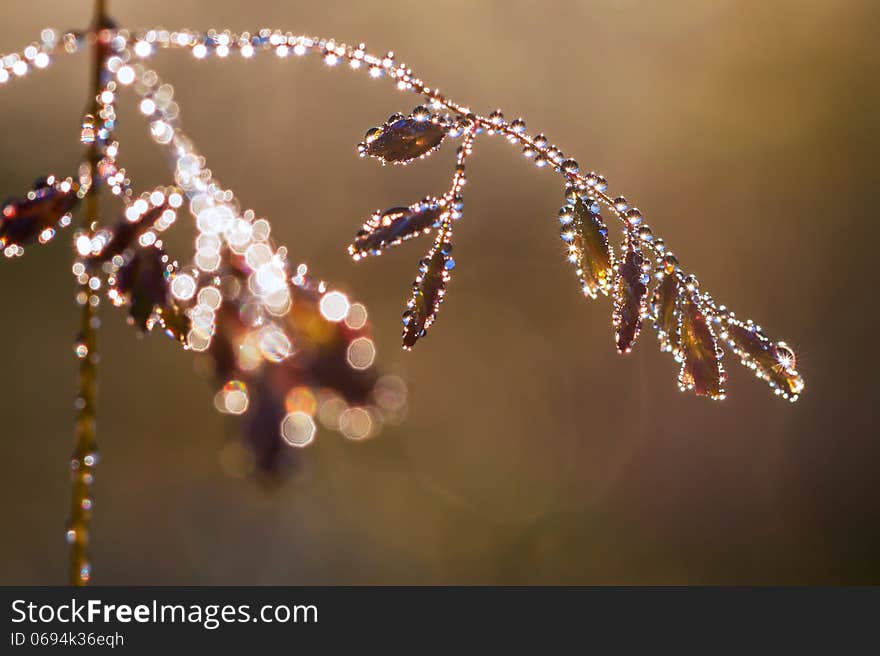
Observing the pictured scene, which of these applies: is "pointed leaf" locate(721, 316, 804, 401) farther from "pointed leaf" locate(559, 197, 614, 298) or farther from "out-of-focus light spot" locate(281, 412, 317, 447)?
"out-of-focus light spot" locate(281, 412, 317, 447)

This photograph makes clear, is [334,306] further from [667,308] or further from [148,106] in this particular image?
[667,308]

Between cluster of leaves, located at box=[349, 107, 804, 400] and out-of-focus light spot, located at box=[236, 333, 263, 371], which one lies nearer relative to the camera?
out-of-focus light spot, located at box=[236, 333, 263, 371]

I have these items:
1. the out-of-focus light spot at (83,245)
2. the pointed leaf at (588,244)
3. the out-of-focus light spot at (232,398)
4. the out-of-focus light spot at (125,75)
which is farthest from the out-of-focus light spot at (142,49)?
the pointed leaf at (588,244)

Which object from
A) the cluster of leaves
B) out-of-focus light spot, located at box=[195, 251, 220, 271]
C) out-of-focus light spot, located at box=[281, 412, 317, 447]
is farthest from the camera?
the cluster of leaves

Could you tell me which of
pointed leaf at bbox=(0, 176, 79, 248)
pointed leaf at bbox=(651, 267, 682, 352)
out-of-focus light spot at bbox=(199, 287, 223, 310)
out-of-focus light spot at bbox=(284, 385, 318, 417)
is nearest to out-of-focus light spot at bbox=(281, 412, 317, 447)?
out-of-focus light spot at bbox=(284, 385, 318, 417)

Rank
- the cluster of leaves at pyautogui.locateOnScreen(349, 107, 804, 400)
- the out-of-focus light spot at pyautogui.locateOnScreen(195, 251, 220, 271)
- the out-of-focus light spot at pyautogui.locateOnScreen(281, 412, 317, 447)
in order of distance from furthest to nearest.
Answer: the cluster of leaves at pyautogui.locateOnScreen(349, 107, 804, 400) < the out-of-focus light spot at pyautogui.locateOnScreen(195, 251, 220, 271) < the out-of-focus light spot at pyautogui.locateOnScreen(281, 412, 317, 447)

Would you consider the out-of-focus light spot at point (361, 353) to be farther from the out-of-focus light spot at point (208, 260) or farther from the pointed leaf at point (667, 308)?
the pointed leaf at point (667, 308)
